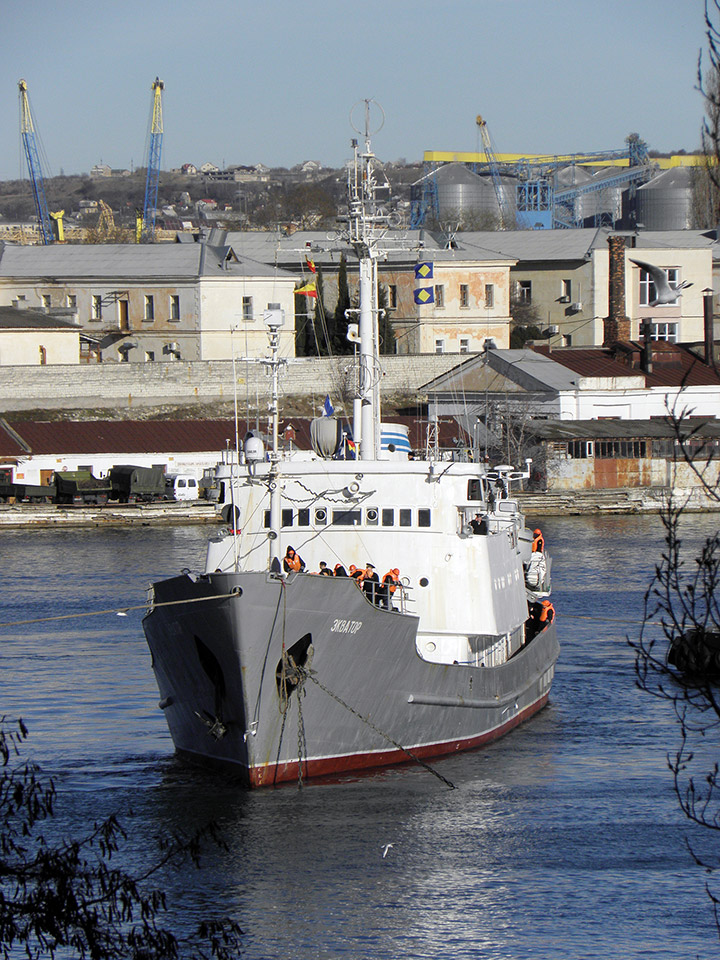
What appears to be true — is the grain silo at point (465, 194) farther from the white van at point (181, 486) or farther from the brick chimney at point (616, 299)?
the white van at point (181, 486)

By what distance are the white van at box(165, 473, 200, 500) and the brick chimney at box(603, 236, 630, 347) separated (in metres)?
25.7

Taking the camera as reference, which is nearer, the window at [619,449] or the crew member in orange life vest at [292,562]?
the crew member in orange life vest at [292,562]

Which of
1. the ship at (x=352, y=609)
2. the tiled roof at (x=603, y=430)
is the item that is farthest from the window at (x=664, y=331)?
the ship at (x=352, y=609)

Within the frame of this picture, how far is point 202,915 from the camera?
16422 millimetres

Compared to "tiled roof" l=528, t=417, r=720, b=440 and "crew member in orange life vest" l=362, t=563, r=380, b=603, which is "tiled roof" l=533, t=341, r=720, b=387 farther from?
"crew member in orange life vest" l=362, t=563, r=380, b=603

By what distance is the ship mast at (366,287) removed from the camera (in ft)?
78.8

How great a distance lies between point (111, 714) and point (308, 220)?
15578 centimetres

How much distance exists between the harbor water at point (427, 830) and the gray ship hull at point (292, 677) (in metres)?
0.48

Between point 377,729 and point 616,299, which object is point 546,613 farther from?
point 616,299

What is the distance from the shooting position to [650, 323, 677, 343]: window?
93.0m

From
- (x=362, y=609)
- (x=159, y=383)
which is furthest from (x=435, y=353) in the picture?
(x=362, y=609)

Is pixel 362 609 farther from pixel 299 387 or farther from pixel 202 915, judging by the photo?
pixel 299 387

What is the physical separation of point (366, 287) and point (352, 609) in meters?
6.71

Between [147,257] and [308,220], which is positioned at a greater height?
[308,220]
